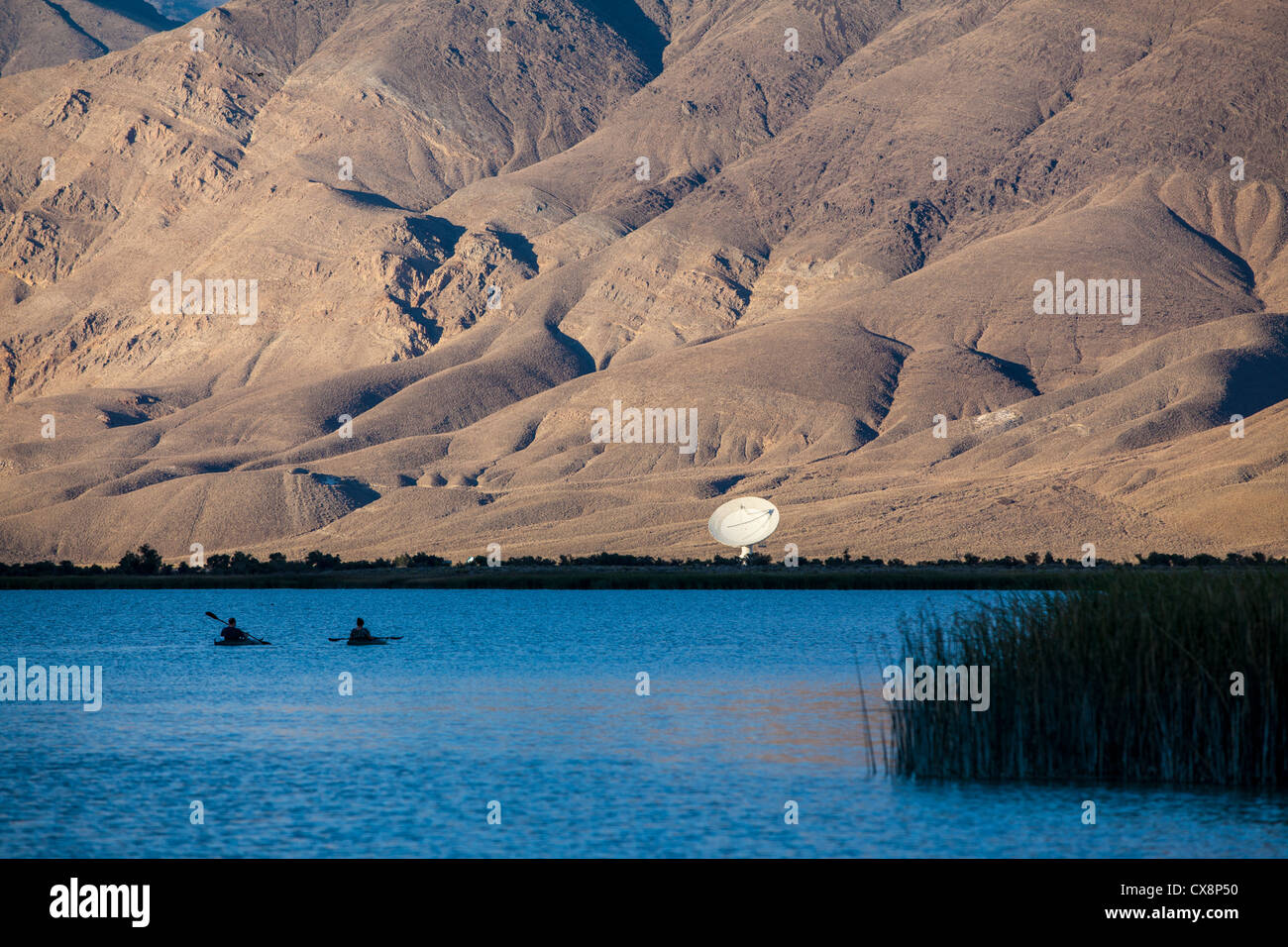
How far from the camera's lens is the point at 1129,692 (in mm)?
25984

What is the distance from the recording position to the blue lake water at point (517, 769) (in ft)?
76.5

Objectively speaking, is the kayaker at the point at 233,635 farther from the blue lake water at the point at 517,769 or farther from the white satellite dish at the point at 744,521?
the white satellite dish at the point at 744,521

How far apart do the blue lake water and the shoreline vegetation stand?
1600 inches

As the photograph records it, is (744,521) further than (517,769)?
Yes

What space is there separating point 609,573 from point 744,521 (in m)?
10.8

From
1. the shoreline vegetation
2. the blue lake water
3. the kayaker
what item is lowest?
the blue lake water

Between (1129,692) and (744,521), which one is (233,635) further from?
(744,521)

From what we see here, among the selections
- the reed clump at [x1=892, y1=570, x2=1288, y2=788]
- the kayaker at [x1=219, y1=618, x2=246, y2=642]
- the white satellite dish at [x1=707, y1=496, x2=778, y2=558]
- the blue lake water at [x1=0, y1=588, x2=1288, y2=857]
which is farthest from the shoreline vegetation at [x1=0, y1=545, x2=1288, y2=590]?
the reed clump at [x1=892, y1=570, x2=1288, y2=788]

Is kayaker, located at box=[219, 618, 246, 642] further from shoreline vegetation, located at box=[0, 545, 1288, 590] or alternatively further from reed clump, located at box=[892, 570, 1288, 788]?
shoreline vegetation, located at box=[0, 545, 1288, 590]

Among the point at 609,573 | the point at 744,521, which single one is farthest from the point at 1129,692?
the point at 744,521

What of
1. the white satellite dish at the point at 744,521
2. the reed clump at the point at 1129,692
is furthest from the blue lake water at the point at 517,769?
the white satellite dish at the point at 744,521

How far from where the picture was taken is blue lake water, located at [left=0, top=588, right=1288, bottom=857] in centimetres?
2331

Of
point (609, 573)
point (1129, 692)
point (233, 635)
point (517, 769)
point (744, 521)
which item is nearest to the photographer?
point (1129, 692)
